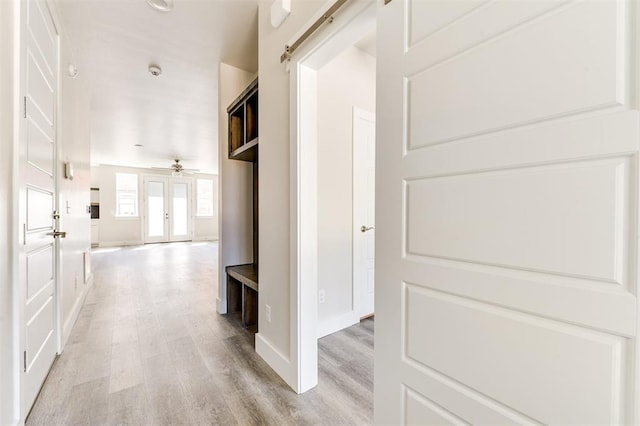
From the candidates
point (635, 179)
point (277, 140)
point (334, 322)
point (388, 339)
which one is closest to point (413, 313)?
point (388, 339)

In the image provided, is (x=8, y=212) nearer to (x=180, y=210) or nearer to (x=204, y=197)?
(x=180, y=210)

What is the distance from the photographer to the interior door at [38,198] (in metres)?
Result: 1.39

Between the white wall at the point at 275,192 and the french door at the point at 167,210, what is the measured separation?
850 centimetres

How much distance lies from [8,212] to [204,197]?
29.9 ft

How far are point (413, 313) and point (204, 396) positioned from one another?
1.36 m

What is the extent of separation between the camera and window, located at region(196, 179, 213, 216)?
9.76 metres

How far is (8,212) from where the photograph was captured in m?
1.24

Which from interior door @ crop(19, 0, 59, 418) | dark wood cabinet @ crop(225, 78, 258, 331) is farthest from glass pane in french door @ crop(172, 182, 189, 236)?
interior door @ crop(19, 0, 59, 418)

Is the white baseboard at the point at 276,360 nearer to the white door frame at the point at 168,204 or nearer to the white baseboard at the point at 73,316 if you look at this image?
the white baseboard at the point at 73,316

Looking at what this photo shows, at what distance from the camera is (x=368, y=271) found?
275 cm

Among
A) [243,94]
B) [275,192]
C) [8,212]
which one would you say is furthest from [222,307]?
[243,94]

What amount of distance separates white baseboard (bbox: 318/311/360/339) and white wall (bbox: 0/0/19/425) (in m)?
1.80

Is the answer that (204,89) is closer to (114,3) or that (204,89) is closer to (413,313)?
(114,3)

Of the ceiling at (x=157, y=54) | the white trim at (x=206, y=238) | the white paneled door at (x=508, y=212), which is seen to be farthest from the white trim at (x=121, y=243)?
the white paneled door at (x=508, y=212)
